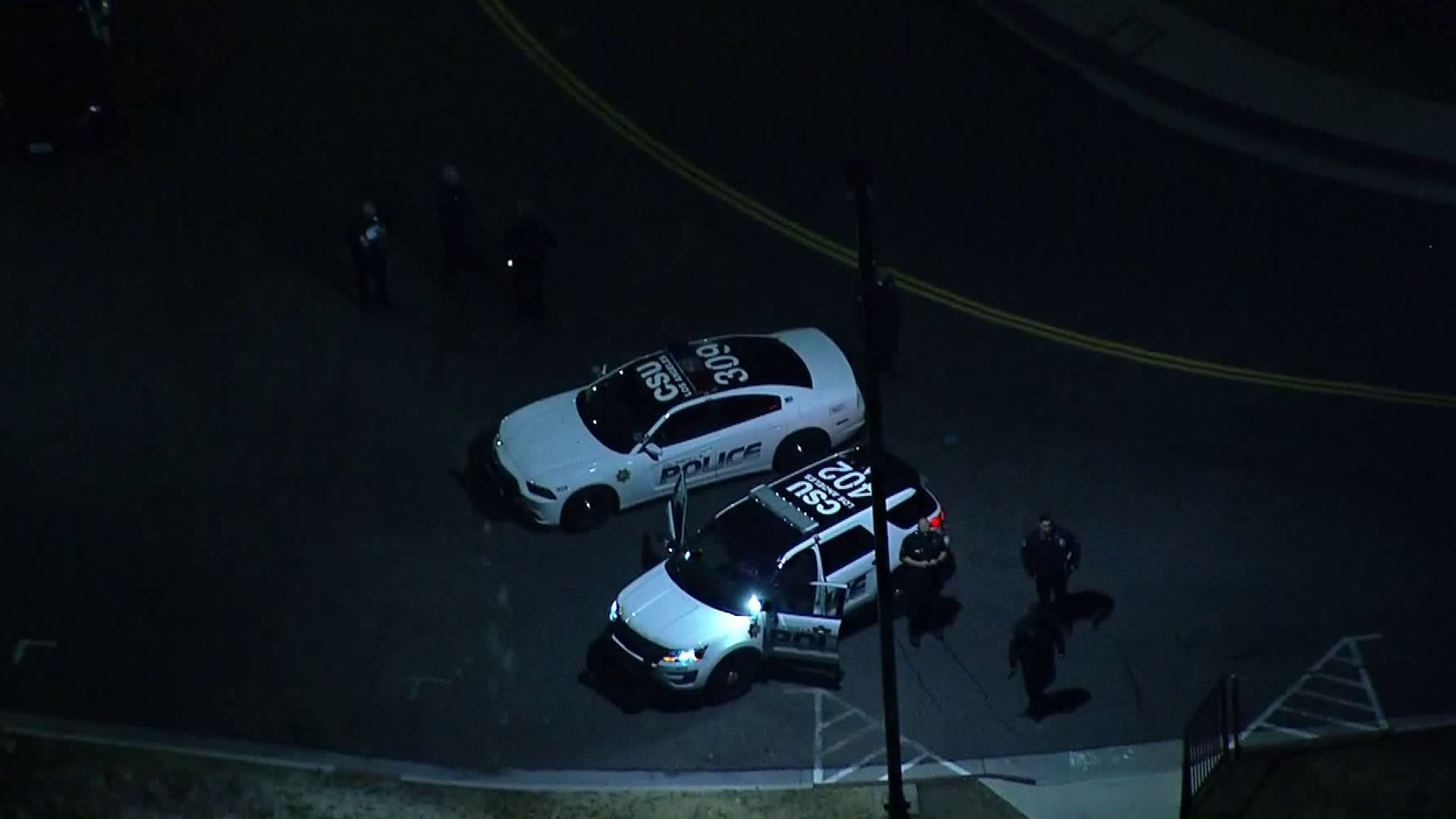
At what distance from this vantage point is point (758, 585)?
18.6 m

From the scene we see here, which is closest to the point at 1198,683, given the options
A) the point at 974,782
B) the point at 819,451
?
the point at 974,782

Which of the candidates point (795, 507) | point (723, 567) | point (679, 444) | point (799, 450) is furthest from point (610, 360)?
point (723, 567)

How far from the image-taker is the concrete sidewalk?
87.4ft

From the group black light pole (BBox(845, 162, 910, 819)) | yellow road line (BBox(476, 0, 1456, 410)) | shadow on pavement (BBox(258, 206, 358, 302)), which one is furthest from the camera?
shadow on pavement (BBox(258, 206, 358, 302))

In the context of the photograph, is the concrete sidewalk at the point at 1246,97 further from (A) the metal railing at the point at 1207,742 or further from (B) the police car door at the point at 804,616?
(B) the police car door at the point at 804,616

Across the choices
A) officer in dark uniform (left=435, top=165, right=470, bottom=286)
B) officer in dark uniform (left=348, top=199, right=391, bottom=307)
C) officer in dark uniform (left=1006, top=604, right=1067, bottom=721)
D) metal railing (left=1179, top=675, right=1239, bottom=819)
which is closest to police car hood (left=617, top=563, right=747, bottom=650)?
officer in dark uniform (left=1006, top=604, right=1067, bottom=721)

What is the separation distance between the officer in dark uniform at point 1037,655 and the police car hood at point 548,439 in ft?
17.1

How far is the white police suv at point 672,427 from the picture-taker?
2039cm

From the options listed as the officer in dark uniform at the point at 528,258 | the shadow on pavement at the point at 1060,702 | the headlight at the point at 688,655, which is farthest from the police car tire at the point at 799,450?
the shadow on pavement at the point at 1060,702

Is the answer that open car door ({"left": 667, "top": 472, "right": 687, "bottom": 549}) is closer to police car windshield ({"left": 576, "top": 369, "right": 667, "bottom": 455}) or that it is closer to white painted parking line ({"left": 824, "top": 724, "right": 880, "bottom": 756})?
police car windshield ({"left": 576, "top": 369, "right": 667, "bottom": 455})

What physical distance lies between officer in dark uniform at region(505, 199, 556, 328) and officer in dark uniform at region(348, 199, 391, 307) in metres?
A: 1.68

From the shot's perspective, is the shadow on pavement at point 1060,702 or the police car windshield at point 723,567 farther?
the police car windshield at point 723,567

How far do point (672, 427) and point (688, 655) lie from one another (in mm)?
3456

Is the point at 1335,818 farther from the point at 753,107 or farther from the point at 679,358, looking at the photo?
the point at 753,107
